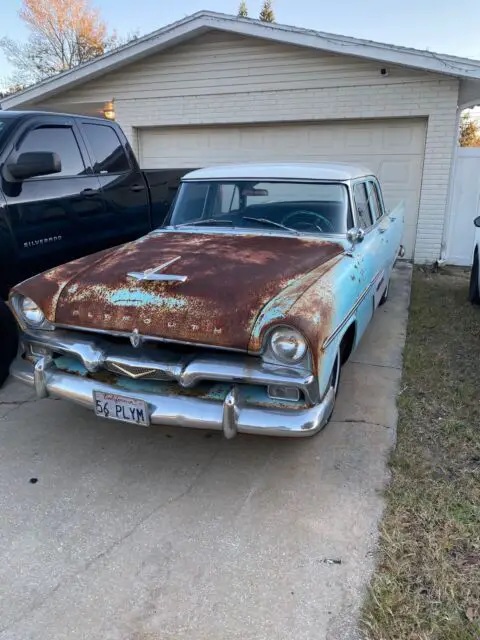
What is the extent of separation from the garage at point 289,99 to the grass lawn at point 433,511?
4.84m

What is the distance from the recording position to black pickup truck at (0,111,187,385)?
4.11 m

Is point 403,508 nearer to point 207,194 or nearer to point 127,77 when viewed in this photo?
point 207,194

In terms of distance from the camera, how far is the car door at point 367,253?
371 centimetres

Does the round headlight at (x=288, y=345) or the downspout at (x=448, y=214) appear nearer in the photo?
the round headlight at (x=288, y=345)

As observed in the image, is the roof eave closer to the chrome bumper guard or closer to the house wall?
the house wall

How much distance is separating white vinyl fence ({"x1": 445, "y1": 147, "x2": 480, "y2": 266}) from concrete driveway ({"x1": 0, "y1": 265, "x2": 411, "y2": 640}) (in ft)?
20.8

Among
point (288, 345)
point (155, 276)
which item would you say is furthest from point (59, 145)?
point (288, 345)

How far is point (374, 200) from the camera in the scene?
5.27 meters

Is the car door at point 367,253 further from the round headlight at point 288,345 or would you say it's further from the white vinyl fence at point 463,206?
the white vinyl fence at point 463,206

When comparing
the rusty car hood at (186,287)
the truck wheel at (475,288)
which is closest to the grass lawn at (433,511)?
the rusty car hood at (186,287)

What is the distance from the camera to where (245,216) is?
4.26 m

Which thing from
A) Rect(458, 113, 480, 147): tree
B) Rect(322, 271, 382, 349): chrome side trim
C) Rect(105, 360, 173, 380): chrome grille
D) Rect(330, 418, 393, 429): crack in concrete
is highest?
Rect(458, 113, 480, 147): tree

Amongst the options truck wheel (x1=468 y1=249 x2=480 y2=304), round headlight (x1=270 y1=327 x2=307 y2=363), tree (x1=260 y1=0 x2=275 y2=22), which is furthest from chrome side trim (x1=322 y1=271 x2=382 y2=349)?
tree (x1=260 y1=0 x2=275 y2=22)

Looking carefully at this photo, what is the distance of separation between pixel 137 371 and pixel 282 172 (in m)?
2.37
